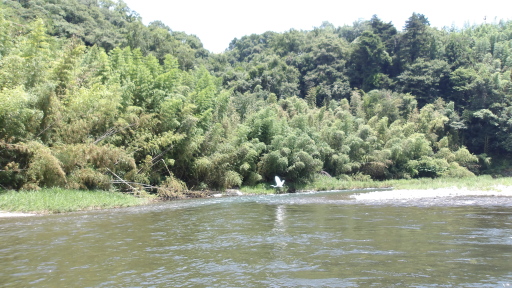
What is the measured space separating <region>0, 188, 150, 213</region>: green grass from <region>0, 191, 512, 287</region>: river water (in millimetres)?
1971

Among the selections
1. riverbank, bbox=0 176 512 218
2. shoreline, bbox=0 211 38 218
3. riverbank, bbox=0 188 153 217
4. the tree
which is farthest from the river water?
the tree

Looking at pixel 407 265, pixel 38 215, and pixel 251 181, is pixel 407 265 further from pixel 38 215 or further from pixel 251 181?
pixel 251 181

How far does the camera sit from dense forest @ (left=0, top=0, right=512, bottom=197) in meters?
18.4

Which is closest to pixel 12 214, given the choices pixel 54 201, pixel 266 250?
pixel 54 201

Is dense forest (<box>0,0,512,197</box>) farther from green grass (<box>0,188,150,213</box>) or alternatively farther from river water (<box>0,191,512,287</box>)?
river water (<box>0,191,512,287</box>)

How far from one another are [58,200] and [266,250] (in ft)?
41.1

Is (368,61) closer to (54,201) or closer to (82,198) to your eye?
(82,198)

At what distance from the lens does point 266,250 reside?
8.78 m

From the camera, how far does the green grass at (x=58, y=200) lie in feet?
A: 52.3

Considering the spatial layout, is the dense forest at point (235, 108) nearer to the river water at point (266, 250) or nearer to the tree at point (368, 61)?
the tree at point (368, 61)

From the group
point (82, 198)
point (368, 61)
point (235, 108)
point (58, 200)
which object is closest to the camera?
point (58, 200)

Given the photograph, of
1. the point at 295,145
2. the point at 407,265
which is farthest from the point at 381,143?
the point at 407,265

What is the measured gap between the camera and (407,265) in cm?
715

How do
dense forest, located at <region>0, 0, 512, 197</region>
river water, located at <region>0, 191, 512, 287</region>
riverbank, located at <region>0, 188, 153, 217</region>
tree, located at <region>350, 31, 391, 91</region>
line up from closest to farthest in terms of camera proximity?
river water, located at <region>0, 191, 512, 287</region> < riverbank, located at <region>0, 188, 153, 217</region> < dense forest, located at <region>0, 0, 512, 197</region> < tree, located at <region>350, 31, 391, 91</region>
